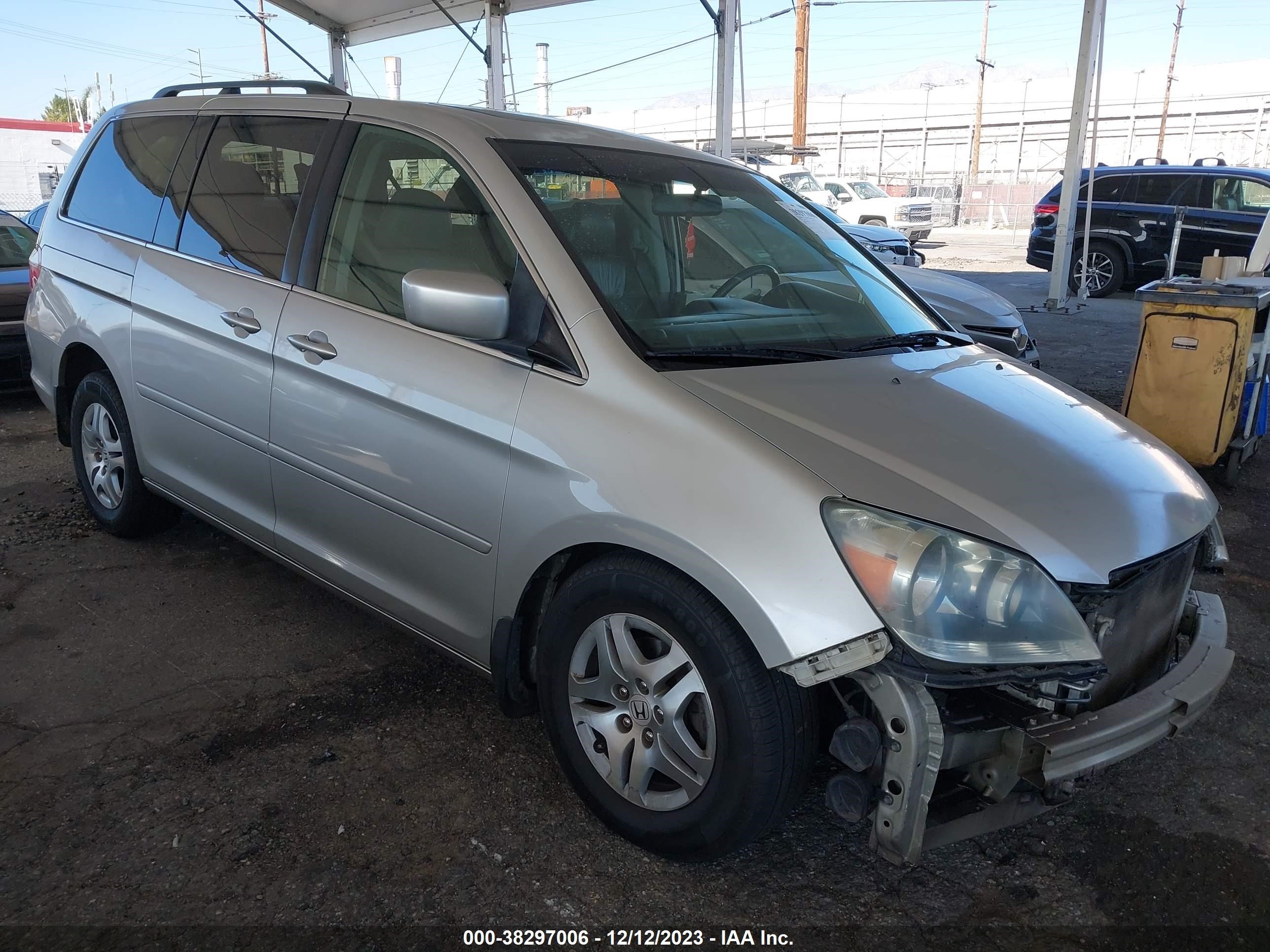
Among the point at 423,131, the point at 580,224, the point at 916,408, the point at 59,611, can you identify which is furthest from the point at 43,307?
the point at 916,408

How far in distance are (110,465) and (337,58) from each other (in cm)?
1046

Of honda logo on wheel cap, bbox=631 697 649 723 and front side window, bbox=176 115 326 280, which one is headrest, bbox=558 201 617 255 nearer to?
front side window, bbox=176 115 326 280

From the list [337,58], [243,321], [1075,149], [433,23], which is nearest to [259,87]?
[243,321]

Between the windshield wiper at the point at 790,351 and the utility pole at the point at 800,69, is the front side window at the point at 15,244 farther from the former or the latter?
the utility pole at the point at 800,69

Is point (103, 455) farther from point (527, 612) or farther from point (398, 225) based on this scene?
point (527, 612)

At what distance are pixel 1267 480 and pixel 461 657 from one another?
17.3ft

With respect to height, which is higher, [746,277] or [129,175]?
[129,175]

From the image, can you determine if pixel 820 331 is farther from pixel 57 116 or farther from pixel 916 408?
pixel 57 116

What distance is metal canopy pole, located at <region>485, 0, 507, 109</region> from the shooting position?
11.6 meters

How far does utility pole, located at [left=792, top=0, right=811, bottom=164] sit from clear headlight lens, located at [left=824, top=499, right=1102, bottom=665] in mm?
24303

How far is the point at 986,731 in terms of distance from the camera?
2.01 meters

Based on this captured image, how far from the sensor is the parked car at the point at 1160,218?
45.5ft

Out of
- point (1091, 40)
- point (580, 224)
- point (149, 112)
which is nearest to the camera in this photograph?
point (580, 224)

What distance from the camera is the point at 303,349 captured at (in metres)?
2.91
